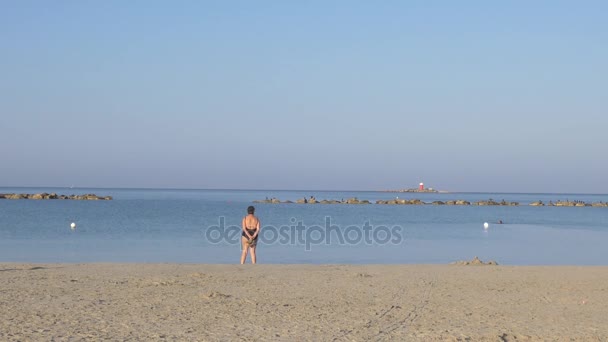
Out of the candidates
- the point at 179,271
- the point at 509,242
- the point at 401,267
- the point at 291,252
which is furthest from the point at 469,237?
the point at 179,271

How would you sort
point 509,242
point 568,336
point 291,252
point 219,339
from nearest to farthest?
point 219,339 → point 568,336 → point 291,252 → point 509,242

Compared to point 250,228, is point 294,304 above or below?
below

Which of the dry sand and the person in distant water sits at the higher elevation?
the person in distant water

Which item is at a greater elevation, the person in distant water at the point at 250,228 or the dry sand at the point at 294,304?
the person in distant water at the point at 250,228

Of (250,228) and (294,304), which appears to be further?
(250,228)

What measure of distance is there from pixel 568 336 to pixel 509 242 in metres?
25.2

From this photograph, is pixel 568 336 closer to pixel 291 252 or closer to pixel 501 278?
pixel 501 278

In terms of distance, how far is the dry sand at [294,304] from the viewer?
9.12 metres

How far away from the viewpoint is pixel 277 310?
10.8 meters

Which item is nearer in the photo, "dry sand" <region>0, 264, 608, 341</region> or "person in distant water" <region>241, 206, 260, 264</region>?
"dry sand" <region>0, 264, 608, 341</region>

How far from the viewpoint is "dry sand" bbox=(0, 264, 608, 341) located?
359 inches

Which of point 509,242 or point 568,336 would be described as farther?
point 509,242

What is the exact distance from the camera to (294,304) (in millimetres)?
11469

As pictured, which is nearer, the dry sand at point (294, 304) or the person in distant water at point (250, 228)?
the dry sand at point (294, 304)
